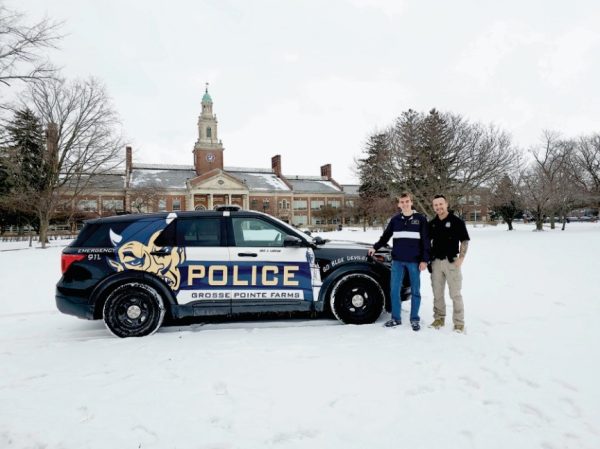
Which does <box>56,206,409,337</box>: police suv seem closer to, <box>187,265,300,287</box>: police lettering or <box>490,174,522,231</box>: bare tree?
<box>187,265,300,287</box>: police lettering

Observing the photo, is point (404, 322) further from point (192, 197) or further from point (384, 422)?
point (192, 197)

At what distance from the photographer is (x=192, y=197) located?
60.4m

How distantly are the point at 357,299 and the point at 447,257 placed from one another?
1.43 metres

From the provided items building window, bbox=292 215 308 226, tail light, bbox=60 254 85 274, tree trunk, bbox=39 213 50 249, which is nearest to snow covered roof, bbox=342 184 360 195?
building window, bbox=292 215 308 226

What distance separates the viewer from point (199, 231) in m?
5.16

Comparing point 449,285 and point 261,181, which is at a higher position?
point 261,181

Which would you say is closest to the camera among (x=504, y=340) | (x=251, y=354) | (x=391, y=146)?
(x=251, y=354)

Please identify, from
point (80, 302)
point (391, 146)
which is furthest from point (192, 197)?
point (80, 302)

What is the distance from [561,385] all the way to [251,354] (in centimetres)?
317

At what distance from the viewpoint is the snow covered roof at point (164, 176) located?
2411 inches

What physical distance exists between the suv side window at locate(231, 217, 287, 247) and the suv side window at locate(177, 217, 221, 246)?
262 mm

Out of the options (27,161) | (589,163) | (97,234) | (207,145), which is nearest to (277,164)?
(207,145)

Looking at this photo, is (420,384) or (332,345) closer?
(420,384)

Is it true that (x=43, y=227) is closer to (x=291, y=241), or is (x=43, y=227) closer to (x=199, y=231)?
(x=199, y=231)
